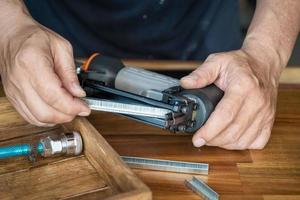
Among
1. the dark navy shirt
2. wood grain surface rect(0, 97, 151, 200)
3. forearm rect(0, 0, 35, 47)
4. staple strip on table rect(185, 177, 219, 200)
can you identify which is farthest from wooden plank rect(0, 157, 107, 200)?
the dark navy shirt

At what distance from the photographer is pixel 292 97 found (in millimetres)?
885

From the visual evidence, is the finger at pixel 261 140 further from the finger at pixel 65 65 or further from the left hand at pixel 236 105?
the finger at pixel 65 65

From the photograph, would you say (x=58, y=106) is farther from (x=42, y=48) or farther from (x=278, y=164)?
(x=278, y=164)

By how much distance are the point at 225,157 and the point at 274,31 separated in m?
0.25

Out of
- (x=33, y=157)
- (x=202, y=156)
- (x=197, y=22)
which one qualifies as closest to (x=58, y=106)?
(x=33, y=157)

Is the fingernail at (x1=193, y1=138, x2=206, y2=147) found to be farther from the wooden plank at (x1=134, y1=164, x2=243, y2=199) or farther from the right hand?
the right hand

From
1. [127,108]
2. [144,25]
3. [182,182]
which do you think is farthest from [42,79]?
[144,25]

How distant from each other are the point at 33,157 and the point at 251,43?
1.28ft

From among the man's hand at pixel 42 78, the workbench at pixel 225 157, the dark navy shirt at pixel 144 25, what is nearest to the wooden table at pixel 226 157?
the workbench at pixel 225 157

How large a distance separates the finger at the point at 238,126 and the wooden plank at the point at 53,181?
18 centimetres

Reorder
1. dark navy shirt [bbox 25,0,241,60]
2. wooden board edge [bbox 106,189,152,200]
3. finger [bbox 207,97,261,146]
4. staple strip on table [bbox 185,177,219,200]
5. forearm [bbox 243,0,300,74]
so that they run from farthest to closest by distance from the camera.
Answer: dark navy shirt [bbox 25,0,241,60], forearm [bbox 243,0,300,74], finger [bbox 207,97,261,146], staple strip on table [bbox 185,177,219,200], wooden board edge [bbox 106,189,152,200]

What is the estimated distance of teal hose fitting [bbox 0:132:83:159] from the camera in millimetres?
639

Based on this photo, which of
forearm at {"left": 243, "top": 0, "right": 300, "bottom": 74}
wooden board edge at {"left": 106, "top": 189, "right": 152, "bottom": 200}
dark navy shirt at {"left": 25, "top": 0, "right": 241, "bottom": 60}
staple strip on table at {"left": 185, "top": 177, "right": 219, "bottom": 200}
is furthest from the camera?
dark navy shirt at {"left": 25, "top": 0, "right": 241, "bottom": 60}

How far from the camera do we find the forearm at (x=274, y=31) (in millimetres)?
842
